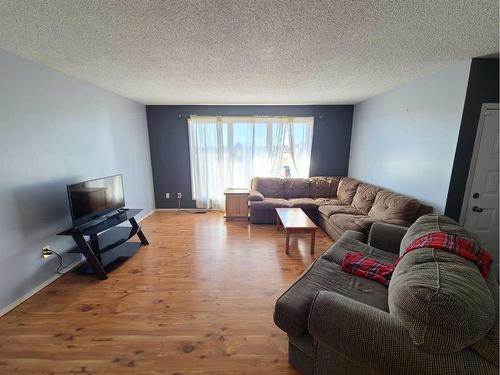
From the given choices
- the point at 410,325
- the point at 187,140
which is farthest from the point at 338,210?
the point at 187,140

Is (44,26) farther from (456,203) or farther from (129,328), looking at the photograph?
(456,203)

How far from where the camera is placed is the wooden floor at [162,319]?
4.50 ft

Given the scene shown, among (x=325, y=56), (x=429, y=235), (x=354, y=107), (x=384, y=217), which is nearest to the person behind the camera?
(x=429, y=235)

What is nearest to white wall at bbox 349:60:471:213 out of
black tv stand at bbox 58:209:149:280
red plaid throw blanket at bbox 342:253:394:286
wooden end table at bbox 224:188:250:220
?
red plaid throw blanket at bbox 342:253:394:286

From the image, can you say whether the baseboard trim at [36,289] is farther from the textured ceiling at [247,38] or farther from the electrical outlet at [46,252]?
the textured ceiling at [247,38]

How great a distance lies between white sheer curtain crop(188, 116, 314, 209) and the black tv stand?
1.86 m

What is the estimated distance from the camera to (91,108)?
278cm

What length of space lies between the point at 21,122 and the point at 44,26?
38.5 inches

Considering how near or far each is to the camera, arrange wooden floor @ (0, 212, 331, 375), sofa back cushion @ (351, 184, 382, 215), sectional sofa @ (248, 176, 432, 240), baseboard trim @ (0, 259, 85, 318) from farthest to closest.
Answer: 1. sofa back cushion @ (351, 184, 382, 215)
2. sectional sofa @ (248, 176, 432, 240)
3. baseboard trim @ (0, 259, 85, 318)
4. wooden floor @ (0, 212, 331, 375)

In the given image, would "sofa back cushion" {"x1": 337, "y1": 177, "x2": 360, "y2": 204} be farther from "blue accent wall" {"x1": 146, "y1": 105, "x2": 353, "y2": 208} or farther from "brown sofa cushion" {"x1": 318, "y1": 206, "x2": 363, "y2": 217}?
"blue accent wall" {"x1": 146, "y1": 105, "x2": 353, "y2": 208}

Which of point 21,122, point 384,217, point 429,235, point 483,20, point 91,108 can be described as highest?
point 483,20

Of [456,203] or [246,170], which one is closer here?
[456,203]

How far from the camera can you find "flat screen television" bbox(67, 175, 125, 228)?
2.17 meters

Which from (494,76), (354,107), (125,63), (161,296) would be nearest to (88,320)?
(161,296)
